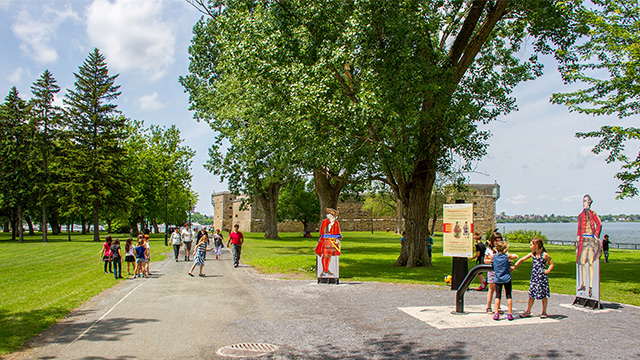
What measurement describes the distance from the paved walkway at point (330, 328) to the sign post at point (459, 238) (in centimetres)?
73

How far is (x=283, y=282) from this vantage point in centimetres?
1423

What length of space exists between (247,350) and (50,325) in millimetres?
4065

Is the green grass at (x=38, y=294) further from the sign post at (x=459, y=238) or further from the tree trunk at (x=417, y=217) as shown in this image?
the tree trunk at (x=417, y=217)

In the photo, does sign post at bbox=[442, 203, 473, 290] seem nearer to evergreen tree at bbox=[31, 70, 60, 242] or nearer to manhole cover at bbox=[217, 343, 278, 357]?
manhole cover at bbox=[217, 343, 278, 357]

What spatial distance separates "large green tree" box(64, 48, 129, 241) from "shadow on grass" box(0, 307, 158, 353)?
40043mm

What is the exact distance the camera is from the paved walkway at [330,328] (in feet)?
21.6

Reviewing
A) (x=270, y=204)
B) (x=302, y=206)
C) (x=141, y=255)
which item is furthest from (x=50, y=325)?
(x=302, y=206)

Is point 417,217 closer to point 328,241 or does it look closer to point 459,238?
point 328,241

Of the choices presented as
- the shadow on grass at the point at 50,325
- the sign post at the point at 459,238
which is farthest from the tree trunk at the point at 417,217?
the shadow on grass at the point at 50,325

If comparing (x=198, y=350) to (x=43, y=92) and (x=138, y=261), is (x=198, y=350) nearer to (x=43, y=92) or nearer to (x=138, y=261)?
(x=138, y=261)

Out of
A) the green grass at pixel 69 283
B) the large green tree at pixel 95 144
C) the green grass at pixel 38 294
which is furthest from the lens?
the large green tree at pixel 95 144

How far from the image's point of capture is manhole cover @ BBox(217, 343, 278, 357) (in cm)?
652

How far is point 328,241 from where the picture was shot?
14.1 metres

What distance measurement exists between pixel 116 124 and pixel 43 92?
858 cm
